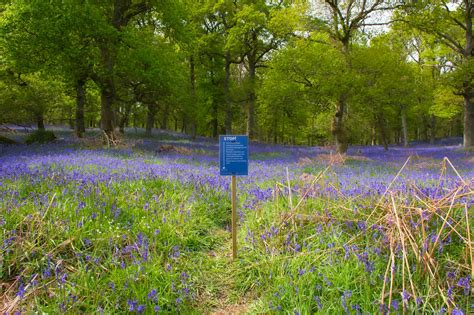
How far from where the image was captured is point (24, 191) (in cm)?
518

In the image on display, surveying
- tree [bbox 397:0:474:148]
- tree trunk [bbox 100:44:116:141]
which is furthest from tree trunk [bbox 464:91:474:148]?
tree trunk [bbox 100:44:116:141]

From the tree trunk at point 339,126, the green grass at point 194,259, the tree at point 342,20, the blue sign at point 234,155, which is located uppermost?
the tree at point 342,20

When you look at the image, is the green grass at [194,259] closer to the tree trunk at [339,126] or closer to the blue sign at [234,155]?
the blue sign at [234,155]

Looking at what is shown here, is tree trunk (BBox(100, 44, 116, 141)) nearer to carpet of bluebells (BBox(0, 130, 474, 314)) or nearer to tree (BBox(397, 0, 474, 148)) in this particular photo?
carpet of bluebells (BBox(0, 130, 474, 314))

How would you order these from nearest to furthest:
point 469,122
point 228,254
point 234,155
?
1. point 234,155
2. point 228,254
3. point 469,122

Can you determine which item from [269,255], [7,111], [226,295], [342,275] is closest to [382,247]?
[342,275]

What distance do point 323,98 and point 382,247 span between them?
1364 centimetres

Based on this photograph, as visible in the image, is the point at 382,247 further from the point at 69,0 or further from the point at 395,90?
the point at 395,90

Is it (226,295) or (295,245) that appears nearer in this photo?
(226,295)

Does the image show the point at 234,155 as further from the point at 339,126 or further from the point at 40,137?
the point at 40,137

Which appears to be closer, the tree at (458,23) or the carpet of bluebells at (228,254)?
the carpet of bluebells at (228,254)

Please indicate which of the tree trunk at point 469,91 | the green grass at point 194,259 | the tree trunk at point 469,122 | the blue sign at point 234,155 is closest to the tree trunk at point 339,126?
the tree trunk at point 469,91

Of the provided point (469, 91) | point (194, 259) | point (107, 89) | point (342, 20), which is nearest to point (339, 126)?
point (342, 20)

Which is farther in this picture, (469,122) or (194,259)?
(469,122)
